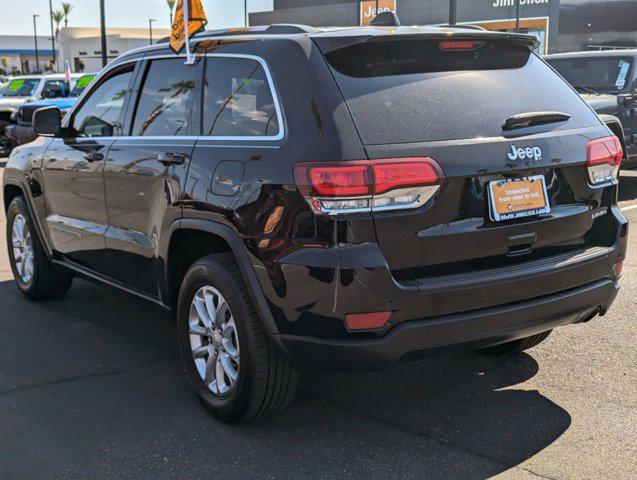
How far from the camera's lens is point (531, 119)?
11.5 feet

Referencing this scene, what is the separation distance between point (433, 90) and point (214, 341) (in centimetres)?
157

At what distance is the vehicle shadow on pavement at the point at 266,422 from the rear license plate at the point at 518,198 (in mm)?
1017

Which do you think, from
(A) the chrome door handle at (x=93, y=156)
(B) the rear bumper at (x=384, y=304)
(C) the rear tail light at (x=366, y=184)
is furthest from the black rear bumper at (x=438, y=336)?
(A) the chrome door handle at (x=93, y=156)

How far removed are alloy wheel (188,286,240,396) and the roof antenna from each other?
169 cm

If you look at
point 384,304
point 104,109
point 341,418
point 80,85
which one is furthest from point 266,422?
point 80,85

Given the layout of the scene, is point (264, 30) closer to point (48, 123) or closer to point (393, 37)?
point (393, 37)

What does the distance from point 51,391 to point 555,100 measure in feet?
9.83

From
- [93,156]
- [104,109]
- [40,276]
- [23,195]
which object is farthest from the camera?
[23,195]

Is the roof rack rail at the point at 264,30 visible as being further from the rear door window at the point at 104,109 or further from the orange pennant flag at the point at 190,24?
the rear door window at the point at 104,109

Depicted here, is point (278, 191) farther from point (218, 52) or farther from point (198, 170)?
point (218, 52)

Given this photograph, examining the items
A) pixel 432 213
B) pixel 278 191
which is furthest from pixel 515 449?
pixel 278 191

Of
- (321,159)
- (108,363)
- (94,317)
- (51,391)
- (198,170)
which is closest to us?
(321,159)

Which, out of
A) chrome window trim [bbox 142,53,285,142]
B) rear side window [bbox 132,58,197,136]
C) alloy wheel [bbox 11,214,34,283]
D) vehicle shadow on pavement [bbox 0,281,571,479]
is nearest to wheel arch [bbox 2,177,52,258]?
alloy wheel [bbox 11,214,34,283]

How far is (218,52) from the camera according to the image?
3924mm
